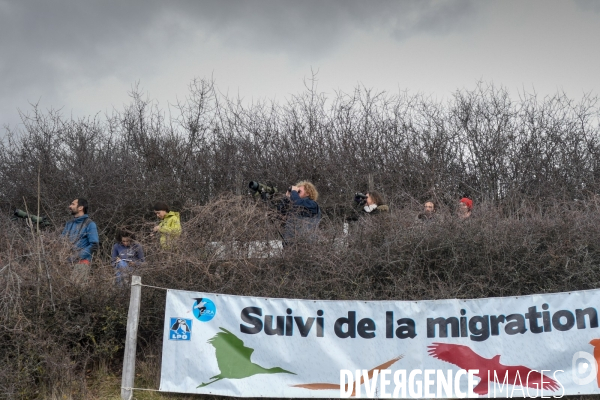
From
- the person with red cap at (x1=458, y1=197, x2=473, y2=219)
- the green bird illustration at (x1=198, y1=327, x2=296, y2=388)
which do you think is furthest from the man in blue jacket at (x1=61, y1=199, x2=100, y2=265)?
the person with red cap at (x1=458, y1=197, x2=473, y2=219)

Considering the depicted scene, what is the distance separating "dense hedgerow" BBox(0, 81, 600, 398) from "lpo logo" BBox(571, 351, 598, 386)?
4.96ft

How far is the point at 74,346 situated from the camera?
23.2 feet

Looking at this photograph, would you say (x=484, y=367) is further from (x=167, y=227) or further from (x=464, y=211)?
(x=167, y=227)

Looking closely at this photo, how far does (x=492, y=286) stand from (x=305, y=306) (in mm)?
2447

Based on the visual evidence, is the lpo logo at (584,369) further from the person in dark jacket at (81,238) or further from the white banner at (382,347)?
the person in dark jacket at (81,238)

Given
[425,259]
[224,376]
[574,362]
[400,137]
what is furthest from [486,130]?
[224,376]

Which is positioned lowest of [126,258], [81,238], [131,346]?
[131,346]

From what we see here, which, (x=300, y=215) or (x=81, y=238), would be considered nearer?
(x=81, y=238)

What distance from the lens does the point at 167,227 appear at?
8.74 m

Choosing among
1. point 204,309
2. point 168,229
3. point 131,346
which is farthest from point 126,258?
point 204,309

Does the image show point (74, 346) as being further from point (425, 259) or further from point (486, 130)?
point (486, 130)

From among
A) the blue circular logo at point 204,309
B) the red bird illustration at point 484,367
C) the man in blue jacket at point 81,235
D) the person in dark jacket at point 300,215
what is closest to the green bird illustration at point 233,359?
the blue circular logo at point 204,309

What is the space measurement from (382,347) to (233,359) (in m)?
1.48

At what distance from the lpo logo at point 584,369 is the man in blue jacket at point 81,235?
5.64 metres
